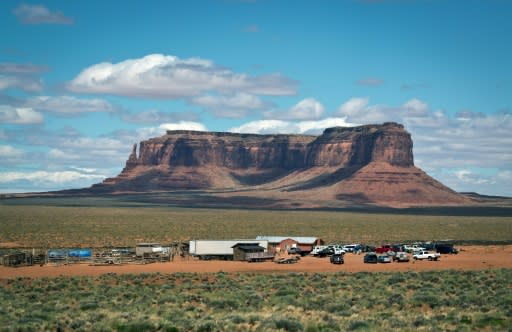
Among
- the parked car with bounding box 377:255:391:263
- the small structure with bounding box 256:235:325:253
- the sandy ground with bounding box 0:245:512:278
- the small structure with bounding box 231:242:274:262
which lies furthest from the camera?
the small structure with bounding box 256:235:325:253

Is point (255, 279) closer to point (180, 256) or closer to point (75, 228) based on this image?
point (180, 256)

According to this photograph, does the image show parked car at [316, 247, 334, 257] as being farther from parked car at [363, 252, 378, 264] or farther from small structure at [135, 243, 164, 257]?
small structure at [135, 243, 164, 257]

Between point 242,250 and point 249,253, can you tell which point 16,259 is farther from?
point 249,253

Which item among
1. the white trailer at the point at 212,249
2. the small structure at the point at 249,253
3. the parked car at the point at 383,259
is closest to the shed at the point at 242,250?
the small structure at the point at 249,253

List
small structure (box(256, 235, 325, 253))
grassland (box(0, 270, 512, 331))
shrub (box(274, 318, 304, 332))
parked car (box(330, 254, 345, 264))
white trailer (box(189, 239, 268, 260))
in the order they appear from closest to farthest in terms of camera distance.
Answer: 1. shrub (box(274, 318, 304, 332))
2. grassland (box(0, 270, 512, 331))
3. parked car (box(330, 254, 345, 264))
4. white trailer (box(189, 239, 268, 260))
5. small structure (box(256, 235, 325, 253))

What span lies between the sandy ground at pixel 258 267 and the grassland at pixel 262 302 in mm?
4741

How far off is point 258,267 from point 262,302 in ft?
66.5

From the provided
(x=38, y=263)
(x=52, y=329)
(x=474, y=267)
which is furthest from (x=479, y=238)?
(x=52, y=329)

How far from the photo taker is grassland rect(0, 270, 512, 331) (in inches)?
963

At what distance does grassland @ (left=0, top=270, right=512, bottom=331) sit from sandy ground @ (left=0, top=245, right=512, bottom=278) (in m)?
4.74

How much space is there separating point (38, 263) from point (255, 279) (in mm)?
17967

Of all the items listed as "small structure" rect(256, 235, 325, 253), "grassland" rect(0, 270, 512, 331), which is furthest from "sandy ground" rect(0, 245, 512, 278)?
→ "small structure" rect(256, 235, 325, 253)

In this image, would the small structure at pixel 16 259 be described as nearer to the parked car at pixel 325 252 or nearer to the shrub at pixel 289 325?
the parked car at pixel 325 252

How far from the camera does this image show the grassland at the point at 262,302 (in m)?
24.5
